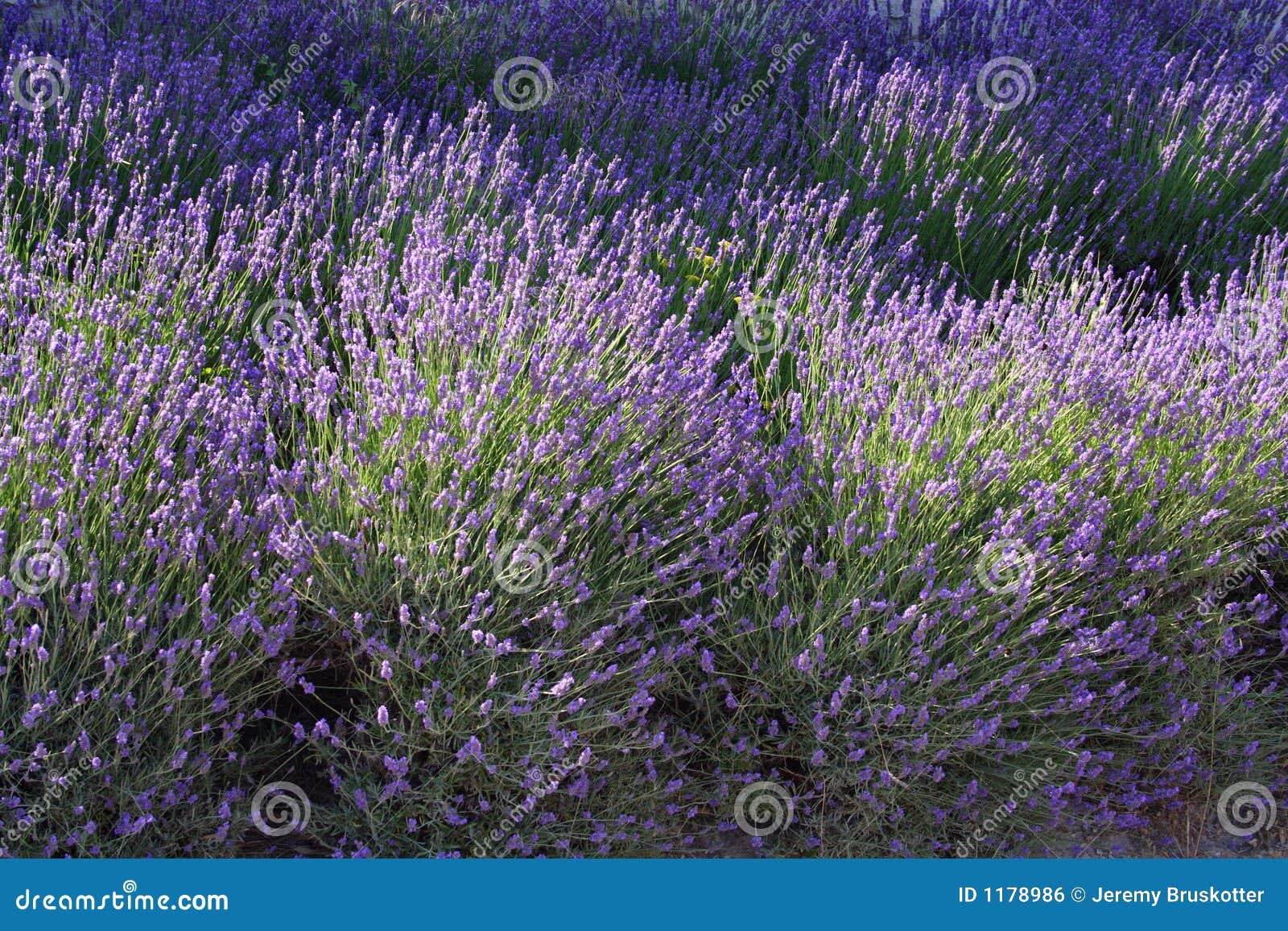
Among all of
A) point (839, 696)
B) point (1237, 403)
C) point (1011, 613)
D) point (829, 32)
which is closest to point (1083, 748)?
point (1011, 613)

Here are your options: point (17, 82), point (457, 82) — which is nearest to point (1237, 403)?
point (457, 82)

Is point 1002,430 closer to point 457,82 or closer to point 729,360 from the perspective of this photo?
point 729,360

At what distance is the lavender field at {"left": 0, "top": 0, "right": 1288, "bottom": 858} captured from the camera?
2256 mm

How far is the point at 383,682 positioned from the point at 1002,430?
147 cm

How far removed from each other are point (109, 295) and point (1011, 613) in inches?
82.3

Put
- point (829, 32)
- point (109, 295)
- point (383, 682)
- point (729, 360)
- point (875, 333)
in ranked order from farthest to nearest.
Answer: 1. point (829, 32)
2. point (729, 360)
3. point (875, 333)
4. point (109, 295)
5. point (383, 682)

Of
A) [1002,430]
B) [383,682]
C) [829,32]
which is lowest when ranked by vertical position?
[383,682]

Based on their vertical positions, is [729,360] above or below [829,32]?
below

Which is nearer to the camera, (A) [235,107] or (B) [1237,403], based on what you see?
(B) [1237,403]

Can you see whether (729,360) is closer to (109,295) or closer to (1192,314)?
(1192,314)

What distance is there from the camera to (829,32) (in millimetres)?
5473

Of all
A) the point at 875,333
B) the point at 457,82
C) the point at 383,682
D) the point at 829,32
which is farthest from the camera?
the point at 829,32

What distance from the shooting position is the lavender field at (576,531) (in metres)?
2.26

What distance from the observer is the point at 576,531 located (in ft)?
8.23
